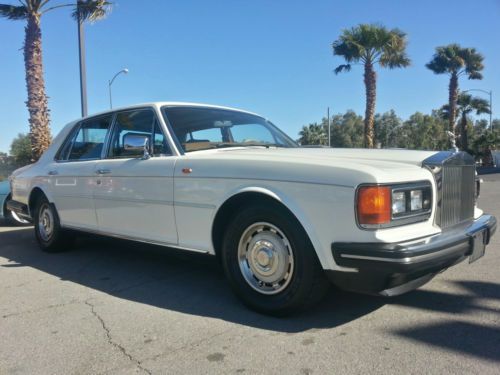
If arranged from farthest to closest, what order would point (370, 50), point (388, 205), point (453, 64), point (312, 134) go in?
point (312, 134)
point (453, 64)
point (370, 50)
point (388, 205)

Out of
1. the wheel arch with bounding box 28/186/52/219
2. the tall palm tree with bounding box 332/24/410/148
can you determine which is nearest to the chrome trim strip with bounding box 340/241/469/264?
the wheel arch with bounding box 28/186/52/219

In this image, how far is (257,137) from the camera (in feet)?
15.5

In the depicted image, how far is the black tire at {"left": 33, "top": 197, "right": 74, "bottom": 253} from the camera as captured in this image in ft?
18.8

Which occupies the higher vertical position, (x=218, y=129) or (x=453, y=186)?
(x=218, y=129)

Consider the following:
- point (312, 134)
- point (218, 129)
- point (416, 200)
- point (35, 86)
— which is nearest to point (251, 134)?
point (218, 129)

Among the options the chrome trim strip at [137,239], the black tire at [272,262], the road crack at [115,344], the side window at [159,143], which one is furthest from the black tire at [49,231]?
the black tire at [272,262]

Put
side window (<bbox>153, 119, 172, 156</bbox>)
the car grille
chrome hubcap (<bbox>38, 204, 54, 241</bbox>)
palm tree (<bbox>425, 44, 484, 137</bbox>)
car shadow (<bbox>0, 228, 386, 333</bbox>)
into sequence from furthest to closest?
palm tree (<bbox>425, 44, 484, 137</bbox>) → chrome hubcap (<bbox>38, 204, 54, 241</bbox>) → side window (<bbox>153, 119, 172, 156</bbox>) → car shadow (<bbox>0, 228, 386, 333</bbox>) → the car grille

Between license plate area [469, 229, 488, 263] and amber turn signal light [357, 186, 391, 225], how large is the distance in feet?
2.92

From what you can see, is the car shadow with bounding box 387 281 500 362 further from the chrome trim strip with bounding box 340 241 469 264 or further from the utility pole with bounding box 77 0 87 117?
the utility pole with bounding box 77 0 87 117

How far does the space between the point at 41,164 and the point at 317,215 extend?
447cm

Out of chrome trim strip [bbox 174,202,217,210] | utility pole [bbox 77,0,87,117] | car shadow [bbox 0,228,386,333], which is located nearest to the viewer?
car shadow [bbox 0,228,386,333]

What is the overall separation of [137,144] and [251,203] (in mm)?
1383

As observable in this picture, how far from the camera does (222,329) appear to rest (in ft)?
10.5

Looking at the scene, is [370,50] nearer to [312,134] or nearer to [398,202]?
[398,202]
